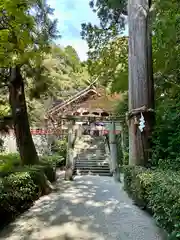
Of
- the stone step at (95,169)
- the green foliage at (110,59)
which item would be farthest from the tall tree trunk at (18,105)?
the stone step at (95,169)

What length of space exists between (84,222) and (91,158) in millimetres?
13437

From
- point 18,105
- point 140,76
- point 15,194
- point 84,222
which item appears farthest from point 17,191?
point 140,76

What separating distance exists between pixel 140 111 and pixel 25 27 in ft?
10.0

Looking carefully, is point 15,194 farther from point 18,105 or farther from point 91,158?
point 91,158

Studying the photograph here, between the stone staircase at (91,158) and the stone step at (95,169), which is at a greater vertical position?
the stone staircase at (91,158)

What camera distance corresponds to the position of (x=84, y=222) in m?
5.19

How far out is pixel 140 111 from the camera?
6.68 m

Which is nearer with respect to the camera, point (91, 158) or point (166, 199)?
point (166, 199)

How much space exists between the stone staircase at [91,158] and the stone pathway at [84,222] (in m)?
7.44

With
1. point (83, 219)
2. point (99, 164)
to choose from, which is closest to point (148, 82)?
point (83, 219)

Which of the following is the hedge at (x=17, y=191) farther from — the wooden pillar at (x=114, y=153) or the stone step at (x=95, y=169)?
the stone step at (x=95, y=169)

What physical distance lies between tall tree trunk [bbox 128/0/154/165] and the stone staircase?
7371 millimetres

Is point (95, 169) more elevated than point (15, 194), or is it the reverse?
point (15, 194)

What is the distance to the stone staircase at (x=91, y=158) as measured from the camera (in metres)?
16.5
